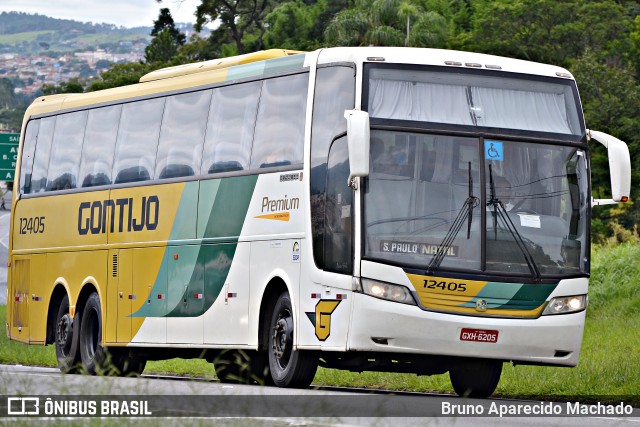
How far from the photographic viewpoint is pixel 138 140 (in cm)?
2038

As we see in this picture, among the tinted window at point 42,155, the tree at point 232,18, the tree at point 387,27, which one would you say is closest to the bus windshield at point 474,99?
the tinted window at point 42,155

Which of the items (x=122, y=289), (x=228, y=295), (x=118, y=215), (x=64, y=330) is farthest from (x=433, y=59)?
(x=64, y=330)

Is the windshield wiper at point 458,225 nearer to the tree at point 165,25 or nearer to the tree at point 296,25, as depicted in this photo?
the tree at point 296,25

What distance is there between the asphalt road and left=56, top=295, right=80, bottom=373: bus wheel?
5.56 meters

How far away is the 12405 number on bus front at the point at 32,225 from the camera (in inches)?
908

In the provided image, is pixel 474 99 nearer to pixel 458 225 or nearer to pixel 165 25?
pixel 458 225

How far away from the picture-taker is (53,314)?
74.4 ft

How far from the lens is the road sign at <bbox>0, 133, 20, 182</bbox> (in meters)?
44.5

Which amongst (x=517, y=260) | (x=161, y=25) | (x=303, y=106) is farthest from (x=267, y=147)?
(x=161, y=25)

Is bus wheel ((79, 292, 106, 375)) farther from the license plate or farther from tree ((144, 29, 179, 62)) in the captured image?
tree ((144, 29, 179, 62))

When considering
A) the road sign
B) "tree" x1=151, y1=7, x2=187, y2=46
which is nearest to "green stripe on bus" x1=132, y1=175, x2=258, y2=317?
the road sign

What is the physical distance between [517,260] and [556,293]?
54 cm

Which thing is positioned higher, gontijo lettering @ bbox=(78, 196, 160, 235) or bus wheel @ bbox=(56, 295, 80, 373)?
gontijo lettering @ bbox=(78, 196, 160, 235)

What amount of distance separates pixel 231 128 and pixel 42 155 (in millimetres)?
6361
